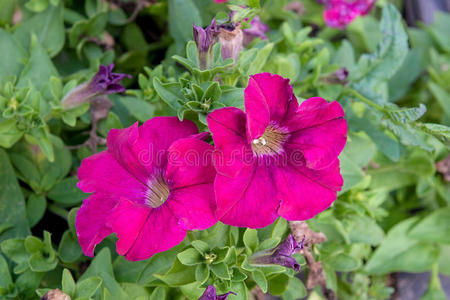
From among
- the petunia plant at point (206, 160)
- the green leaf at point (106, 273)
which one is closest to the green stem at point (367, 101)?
the petunia plant at point (206, 160)

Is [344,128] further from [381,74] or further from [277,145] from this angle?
[381,74]

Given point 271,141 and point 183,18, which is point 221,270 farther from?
point 183,18

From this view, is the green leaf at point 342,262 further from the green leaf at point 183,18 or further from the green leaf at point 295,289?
the green leaf at point 183,18

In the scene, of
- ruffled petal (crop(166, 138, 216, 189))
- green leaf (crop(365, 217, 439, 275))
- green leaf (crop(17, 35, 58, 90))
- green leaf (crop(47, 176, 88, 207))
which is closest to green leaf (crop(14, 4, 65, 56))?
green leaf (crop(17, 35, 58, 90))

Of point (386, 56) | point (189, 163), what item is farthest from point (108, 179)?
point (386, 56)

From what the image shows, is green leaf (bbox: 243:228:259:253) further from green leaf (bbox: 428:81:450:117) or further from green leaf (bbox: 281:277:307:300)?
green leaf (bbox: 428:81:450:117)

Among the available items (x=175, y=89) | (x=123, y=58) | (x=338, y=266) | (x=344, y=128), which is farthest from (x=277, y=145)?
(x=123, y=58)
